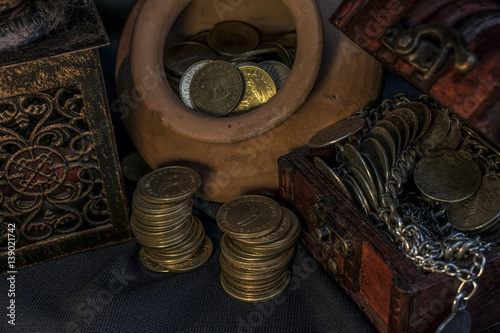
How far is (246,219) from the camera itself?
80.4 inches

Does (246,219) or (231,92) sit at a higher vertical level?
(231,92)

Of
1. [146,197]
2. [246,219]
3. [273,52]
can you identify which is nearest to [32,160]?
[146,197]

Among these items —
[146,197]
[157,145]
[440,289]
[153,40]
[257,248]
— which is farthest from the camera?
[157,145]

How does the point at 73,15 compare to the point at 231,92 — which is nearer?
the point at 73,15

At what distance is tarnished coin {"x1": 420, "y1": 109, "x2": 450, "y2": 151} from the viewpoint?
206cm

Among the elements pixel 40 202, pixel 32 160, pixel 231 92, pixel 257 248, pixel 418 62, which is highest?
pixel 418 62

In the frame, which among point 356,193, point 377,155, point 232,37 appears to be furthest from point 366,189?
point 232,37

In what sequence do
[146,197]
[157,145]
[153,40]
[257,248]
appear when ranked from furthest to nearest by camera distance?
[157,145]
[153,40]
[146,197]
[257,248]

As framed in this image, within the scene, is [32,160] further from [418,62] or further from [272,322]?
[418,62]

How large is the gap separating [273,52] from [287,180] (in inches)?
28.7

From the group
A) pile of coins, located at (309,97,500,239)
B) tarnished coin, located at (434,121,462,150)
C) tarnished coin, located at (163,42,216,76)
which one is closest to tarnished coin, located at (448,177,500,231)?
pile of coins, located at (309,97,500,239)

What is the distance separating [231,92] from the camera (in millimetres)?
2404

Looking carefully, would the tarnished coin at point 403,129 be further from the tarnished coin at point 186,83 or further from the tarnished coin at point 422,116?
the tarnished coin at point 186,83

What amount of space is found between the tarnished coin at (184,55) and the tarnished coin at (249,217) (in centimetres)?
75
